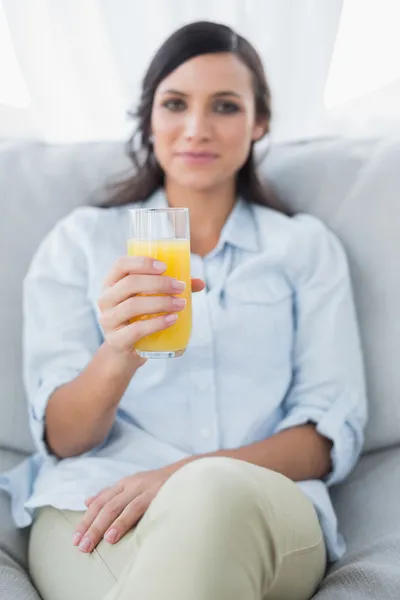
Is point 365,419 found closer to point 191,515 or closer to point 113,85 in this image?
point 191,515

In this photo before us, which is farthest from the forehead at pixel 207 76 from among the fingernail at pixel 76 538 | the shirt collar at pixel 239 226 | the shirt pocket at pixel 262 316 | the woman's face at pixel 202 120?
the fingernail at pixel 76 538

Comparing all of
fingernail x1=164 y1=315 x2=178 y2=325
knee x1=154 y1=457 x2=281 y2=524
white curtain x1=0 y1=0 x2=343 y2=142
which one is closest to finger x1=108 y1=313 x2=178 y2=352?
fingernail x1=164 y1=315 x2=178 y2=325

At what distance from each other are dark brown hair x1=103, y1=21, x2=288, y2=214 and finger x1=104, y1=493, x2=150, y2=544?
64 centimetres

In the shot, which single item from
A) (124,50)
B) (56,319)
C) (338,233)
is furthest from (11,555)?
(124,50)

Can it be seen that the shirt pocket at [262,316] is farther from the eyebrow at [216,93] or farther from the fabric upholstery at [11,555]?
the fabric upholstery at [11,555]

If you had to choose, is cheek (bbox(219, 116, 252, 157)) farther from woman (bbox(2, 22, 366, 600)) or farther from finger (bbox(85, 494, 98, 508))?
finger (bbox(85, 494, 98, 508))

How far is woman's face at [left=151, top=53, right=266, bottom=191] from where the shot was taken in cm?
146

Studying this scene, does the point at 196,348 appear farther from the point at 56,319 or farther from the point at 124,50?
the point at 124,50

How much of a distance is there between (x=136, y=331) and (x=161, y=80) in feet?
2.03

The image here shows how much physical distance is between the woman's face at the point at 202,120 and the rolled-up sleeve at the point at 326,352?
21 cm

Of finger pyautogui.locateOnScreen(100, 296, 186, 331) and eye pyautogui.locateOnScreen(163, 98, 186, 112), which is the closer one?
finger pyautogui.locateOnScreen(100, 296, 186, 331)

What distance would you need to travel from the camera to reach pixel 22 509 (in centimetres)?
136

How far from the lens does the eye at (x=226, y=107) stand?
1.49 m

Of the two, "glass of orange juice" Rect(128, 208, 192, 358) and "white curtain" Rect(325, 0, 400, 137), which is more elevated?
"white curtain" Rect(325, 0, 400, 137)
